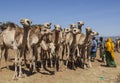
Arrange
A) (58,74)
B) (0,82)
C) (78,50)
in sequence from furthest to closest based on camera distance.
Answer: (78,50), (58,74), (0,82)

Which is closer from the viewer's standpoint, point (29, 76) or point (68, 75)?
point (29, 76)

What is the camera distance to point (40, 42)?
639 inches

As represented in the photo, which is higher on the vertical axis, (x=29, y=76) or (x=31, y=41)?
(x=31, y=41)

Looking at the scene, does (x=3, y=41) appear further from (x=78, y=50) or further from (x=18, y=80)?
(x=78, y=50)

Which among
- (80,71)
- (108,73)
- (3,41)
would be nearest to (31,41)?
(3,41)

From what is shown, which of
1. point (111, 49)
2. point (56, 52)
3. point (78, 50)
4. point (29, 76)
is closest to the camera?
point (29, 76)

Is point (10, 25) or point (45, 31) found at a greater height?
point (10, 25)

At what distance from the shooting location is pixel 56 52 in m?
17.5

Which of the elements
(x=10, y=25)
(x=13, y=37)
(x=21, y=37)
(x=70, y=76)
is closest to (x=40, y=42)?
(x=21, y=37)

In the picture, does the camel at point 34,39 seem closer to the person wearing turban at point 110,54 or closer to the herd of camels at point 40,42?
the herd of camels at point 40,42

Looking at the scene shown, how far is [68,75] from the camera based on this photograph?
16.4 metres

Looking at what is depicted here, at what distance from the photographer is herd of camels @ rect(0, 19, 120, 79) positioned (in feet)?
49.6

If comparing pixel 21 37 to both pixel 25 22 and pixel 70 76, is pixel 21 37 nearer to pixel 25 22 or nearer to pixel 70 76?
pixel 25 22

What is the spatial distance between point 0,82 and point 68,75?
391cm
